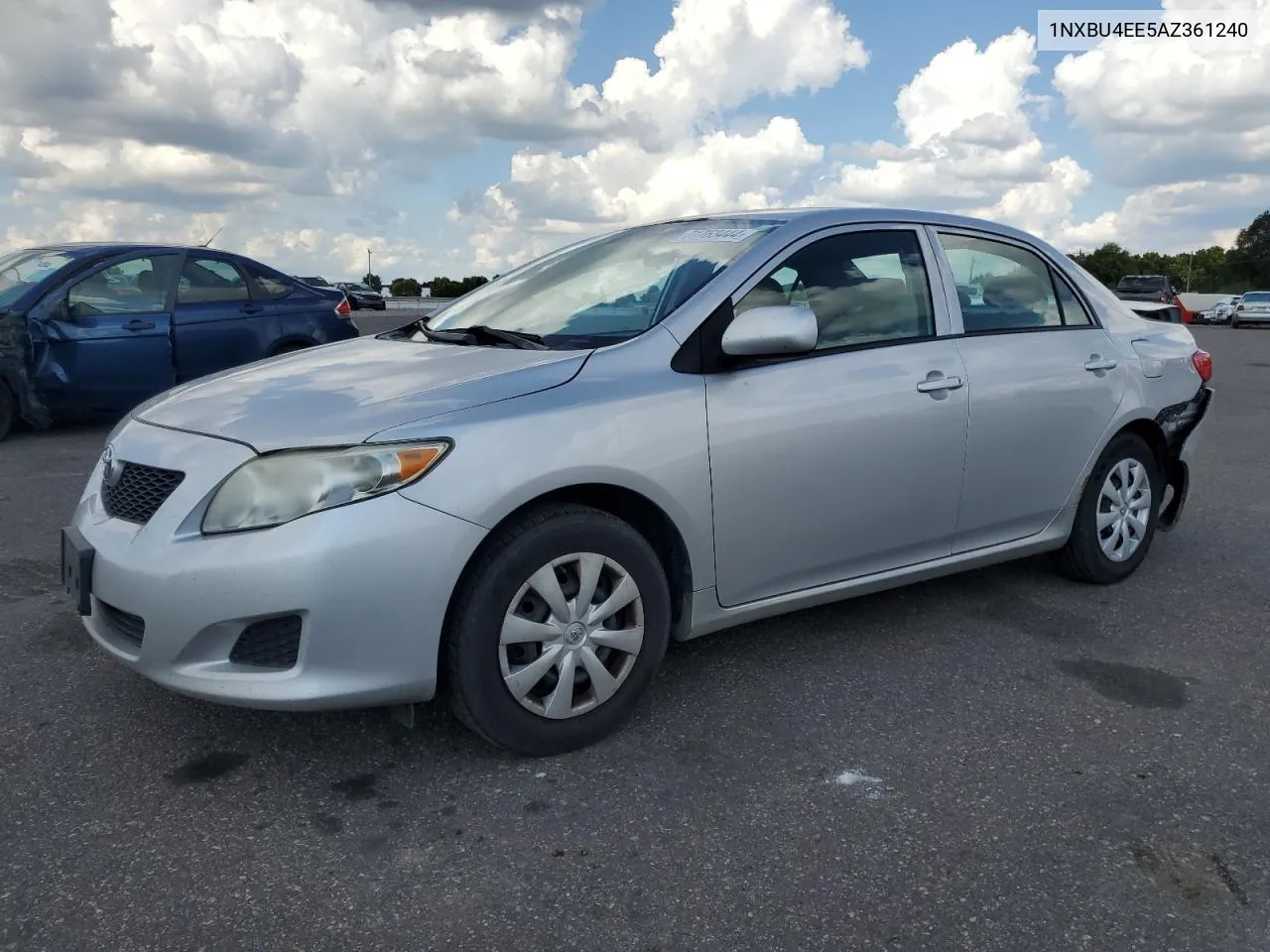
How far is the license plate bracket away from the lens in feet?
9.48

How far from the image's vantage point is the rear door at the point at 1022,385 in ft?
12.9

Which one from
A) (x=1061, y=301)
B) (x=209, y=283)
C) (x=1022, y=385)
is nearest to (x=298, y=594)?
(x=1022, y=385)

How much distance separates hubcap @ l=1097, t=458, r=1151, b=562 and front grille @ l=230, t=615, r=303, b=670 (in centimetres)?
333

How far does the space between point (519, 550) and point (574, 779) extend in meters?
0.64

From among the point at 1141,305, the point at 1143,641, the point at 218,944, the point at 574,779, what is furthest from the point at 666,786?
the point at 1141,305

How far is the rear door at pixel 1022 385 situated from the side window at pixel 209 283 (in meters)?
6.33

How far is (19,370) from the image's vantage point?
7812 mm

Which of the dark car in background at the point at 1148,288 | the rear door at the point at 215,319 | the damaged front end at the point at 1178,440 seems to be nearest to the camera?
the damaged front end at the point at 1178,440

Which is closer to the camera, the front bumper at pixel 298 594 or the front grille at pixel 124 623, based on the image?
the front bumper at pixel 298 594

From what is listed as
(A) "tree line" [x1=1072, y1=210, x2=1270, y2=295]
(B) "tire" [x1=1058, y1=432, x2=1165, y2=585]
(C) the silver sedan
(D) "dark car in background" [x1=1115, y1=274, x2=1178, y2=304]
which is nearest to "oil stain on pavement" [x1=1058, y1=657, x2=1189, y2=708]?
(C) the silver sedan

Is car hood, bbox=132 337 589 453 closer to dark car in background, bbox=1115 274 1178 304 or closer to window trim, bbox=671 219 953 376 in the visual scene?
window trim, bbox=671 219 953 376

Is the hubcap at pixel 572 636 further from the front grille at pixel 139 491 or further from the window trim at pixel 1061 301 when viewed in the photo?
the window trim at pixel 1061 301

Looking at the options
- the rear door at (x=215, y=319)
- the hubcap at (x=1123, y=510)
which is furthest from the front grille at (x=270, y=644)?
the rear door at (x=215, y=319)

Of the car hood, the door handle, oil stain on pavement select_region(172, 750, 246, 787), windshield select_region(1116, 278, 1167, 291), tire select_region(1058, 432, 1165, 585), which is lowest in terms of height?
oil stain on pavement select_region(172, 750, 246, 787)
